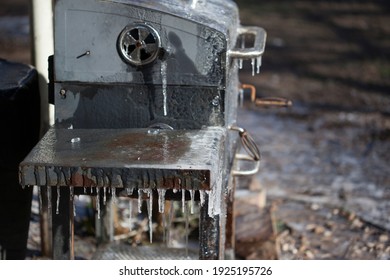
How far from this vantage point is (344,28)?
1133cm

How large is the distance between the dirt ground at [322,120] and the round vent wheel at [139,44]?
210 centimetres

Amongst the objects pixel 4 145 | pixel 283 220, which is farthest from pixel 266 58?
pixel 4 145

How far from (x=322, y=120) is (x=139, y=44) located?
4777mm

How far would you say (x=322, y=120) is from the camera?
781cm

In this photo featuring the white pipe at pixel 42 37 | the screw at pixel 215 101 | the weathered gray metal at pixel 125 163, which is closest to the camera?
the weathered gray metal at pixel 125 163

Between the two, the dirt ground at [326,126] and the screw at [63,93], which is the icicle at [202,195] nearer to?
the screw at [63,93]

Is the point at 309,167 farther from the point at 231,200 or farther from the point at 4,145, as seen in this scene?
the point at 4,145

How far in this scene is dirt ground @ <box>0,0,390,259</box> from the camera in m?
5.35

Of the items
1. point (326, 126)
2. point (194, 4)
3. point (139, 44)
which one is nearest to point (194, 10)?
point (194, 4)

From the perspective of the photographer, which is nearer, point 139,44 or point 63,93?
point 139,44

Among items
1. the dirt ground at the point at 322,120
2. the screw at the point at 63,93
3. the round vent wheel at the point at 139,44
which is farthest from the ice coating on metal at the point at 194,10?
the dirt ground at the point at 322,120

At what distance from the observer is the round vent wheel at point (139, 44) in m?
3.32

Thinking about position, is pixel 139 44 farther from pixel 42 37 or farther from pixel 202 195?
pixel 42 37

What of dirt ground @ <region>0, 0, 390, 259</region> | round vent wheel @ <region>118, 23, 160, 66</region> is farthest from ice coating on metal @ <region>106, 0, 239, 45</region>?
dirt ground @ <region>0, 0, 390, 259</region>
